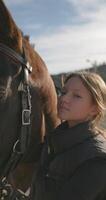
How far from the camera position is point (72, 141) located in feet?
8.41

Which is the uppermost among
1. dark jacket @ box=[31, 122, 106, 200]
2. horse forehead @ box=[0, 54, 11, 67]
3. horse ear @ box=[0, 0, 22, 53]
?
horse ear @ box=[0, 0, 22, 53]

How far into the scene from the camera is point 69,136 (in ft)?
8.46

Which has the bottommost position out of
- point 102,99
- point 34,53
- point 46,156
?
point 46,156

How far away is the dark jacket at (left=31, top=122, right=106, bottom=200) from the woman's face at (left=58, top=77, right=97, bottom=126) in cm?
5

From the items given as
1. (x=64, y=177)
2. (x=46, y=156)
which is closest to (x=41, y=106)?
(x=46, y=156)

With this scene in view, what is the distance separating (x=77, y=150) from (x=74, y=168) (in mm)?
91

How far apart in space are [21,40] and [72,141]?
2.13 feet

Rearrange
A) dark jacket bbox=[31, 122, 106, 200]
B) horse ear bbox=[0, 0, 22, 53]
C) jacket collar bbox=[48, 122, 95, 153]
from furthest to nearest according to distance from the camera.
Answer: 1. horse ear bbox=[0, 0, 22, 53]
2. jacket collar bbox=[48, 122, 95, 153]
3. dark jacket bbox=[31, 122, 106, 200]

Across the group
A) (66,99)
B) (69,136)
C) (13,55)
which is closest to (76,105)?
(66,99)

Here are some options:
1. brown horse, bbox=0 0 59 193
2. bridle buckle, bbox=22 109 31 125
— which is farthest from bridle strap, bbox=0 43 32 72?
bridle buckle, bbox=22 109 31 125

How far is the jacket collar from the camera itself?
257 centimetres

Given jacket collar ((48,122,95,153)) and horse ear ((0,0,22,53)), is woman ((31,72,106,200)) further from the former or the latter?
horse ear ((0,0,22,53))

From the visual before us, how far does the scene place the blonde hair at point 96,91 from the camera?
8.69 ft

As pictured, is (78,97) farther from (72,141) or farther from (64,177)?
(64,177)
